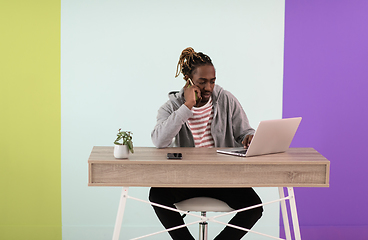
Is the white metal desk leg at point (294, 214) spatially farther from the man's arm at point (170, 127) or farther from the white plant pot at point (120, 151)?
the white plant pot at point (120, 151)

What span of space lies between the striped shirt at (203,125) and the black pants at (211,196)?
38cm

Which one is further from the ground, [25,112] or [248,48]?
[248,48]

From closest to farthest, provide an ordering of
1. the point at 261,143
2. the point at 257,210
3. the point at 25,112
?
1. the point at 261,143
2. the point at 257,210
3. the point at 25,112

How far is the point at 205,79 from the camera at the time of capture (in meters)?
2.32

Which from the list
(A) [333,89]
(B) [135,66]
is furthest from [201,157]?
(A) [333,89]

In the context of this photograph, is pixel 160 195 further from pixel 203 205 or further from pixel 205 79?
pixel 205 79

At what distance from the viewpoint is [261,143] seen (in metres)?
1.88

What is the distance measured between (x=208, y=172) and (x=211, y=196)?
37cm

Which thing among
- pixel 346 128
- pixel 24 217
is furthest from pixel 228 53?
pixel 24 217

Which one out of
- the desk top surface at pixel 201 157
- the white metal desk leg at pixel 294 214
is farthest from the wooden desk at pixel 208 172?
the white metal desk leg at pixel 294 214

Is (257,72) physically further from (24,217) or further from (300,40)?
(24,217)

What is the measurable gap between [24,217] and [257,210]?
6.45ft

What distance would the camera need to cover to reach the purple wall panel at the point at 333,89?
3193mm

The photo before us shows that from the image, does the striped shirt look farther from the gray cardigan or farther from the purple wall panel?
the purple wall panel
